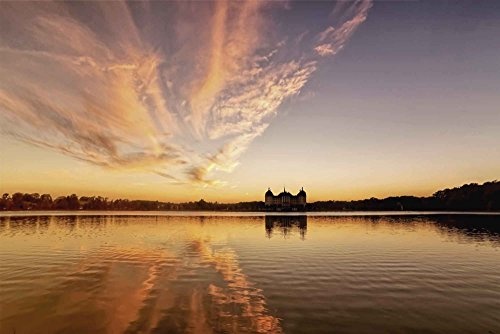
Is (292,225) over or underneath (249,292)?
over

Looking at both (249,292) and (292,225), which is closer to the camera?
(249,292)

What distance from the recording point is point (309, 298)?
68.0 feet

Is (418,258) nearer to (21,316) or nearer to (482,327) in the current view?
(482,327)

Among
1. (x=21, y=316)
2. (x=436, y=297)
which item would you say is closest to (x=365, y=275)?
(x=436, y=297)

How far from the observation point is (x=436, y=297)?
21438 mm

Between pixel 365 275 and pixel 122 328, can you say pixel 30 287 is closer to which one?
pixel 122 328

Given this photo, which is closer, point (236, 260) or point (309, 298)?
point (309, 298)

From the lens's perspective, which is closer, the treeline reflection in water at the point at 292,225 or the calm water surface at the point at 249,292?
the calm water surface at the point at 249,292

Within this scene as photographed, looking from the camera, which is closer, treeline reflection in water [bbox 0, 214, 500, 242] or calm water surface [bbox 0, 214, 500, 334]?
calm water surface [bbox 0, 214, 500, 334]

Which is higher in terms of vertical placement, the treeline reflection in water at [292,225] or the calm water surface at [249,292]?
the treeline reflection in water at [292,225]

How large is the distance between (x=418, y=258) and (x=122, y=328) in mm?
34030

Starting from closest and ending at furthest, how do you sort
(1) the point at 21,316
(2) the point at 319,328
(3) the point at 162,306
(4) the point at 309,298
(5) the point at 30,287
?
(2) the point at 319,328 → (1) the point at 21,316 → (3) the point at 162,306 → (4) the point at 309,298 → (5) the point at 30,287

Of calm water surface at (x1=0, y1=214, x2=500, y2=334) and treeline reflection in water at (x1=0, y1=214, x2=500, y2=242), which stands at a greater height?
treeline reflection in water at (x1=0, y1=214, x2=500, y2=242)

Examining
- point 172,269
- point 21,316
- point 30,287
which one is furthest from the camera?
point 172,269
